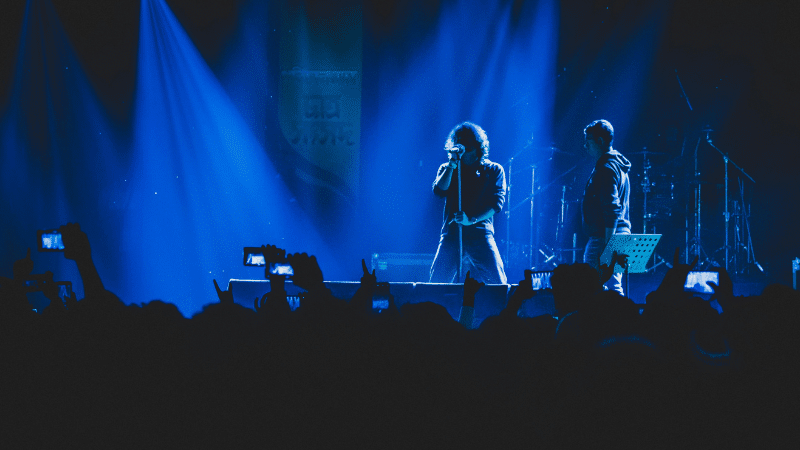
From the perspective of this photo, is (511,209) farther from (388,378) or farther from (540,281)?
(388,378)

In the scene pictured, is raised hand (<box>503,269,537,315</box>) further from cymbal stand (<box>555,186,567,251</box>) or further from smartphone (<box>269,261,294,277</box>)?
cymbal stand (<box>555,186,567,251</box>)

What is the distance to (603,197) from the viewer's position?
477 cm

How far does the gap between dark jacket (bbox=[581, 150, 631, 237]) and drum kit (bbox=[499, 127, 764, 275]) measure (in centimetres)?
320

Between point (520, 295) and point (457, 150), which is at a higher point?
point (457, 150)

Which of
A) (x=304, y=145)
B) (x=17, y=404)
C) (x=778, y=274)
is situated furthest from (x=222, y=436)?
(x=778, y=274)

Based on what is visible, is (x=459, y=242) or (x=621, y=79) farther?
(x=621, y=79)

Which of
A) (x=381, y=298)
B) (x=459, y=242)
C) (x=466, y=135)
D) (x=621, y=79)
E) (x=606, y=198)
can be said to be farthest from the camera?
(x=621, y=79)

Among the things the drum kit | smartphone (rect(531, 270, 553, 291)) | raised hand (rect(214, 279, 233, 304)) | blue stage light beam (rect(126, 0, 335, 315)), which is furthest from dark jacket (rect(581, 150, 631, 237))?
blue stage light beam (rect(126, 0, 335, 315))

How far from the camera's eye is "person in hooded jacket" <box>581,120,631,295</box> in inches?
187

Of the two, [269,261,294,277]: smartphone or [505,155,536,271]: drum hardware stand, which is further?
[505,155,536,271]: drum hardware stand

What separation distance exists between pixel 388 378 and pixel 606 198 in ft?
12.0

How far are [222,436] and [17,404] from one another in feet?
2.29

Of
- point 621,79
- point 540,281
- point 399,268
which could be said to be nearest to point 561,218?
point 621,79

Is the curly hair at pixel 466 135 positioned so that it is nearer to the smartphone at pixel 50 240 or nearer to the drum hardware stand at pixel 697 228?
the smartphone at pixel 50 240
